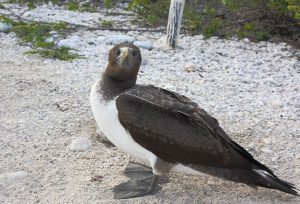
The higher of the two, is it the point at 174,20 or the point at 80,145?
the point at 174,20

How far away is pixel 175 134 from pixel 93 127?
150 centimetres

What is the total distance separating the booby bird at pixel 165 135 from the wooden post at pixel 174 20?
10.3ft

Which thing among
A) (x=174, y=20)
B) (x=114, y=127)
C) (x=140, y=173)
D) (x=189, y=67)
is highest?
(x=174, y=20)

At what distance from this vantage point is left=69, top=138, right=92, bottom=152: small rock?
5207 mm

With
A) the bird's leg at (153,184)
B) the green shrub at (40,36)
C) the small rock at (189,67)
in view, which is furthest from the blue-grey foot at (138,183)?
the green shrub at (40,36)

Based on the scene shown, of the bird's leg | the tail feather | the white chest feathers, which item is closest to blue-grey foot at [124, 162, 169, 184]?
the bird's leg

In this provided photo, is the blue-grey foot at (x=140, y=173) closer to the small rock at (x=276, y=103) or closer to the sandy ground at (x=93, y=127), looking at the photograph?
the sandy ground at (x=93, y=127)

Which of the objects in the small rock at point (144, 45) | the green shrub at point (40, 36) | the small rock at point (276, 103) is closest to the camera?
the small rock at point (276, 103)

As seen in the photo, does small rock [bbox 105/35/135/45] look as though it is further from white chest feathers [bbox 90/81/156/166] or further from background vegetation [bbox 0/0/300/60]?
white chest feathers [bbox 90/81/156/166]

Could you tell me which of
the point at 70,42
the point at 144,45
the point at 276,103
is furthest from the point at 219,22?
the point at 276,103

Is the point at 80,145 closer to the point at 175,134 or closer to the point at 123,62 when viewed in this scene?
the point at 123,62

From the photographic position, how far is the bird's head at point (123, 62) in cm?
460

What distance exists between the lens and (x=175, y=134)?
14.3 feet

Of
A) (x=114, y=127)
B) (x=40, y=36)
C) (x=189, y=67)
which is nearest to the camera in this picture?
(x=114, y=127)
